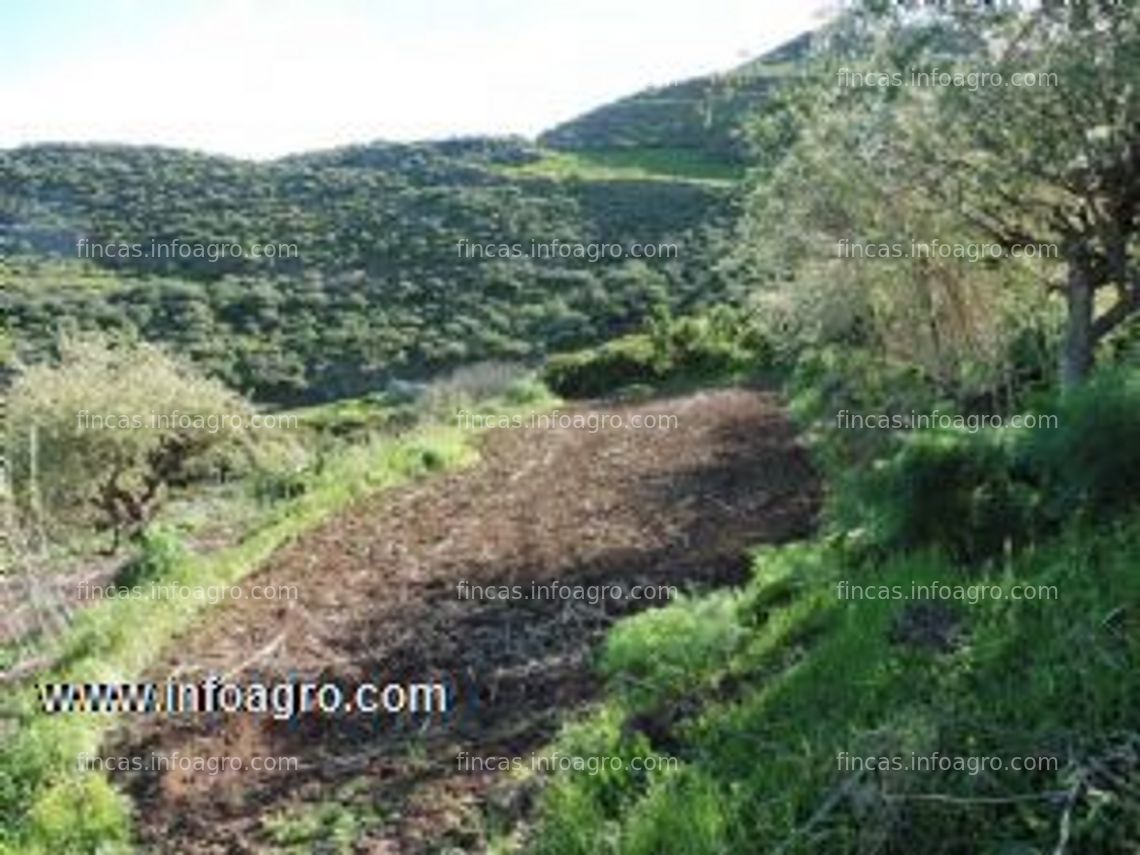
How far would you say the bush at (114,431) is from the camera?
23.5 m

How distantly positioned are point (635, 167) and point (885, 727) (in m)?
85.9

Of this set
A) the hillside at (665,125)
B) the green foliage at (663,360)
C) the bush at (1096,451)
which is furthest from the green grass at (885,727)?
the hillside at (665,125)

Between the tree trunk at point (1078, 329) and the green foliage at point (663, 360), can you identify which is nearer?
the tree trunk at point (1078, 329)

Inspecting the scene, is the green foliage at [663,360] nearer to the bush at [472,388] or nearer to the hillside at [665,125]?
the bush at [472,388]

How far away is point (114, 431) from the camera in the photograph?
2375 cm

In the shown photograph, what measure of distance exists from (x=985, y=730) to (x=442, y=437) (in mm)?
20630

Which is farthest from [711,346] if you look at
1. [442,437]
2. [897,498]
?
[897,498]

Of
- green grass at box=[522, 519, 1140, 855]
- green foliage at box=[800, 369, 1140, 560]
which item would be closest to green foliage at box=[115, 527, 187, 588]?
green grass at box=[522, 519, 1140, 855]

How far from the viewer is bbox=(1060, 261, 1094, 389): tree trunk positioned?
14.1m

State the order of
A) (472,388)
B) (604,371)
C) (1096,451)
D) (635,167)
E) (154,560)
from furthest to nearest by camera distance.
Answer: (635,167) < (604,371) < (472,388) < (154,560) < (1096,451)

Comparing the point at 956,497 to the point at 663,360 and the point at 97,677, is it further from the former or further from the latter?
the point at 663,360

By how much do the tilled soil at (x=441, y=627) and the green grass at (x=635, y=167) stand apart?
6180 cm

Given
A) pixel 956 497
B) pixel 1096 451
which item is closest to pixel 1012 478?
pixel 956 497

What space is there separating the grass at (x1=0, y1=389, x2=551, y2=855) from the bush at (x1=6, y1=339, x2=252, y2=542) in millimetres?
2543
